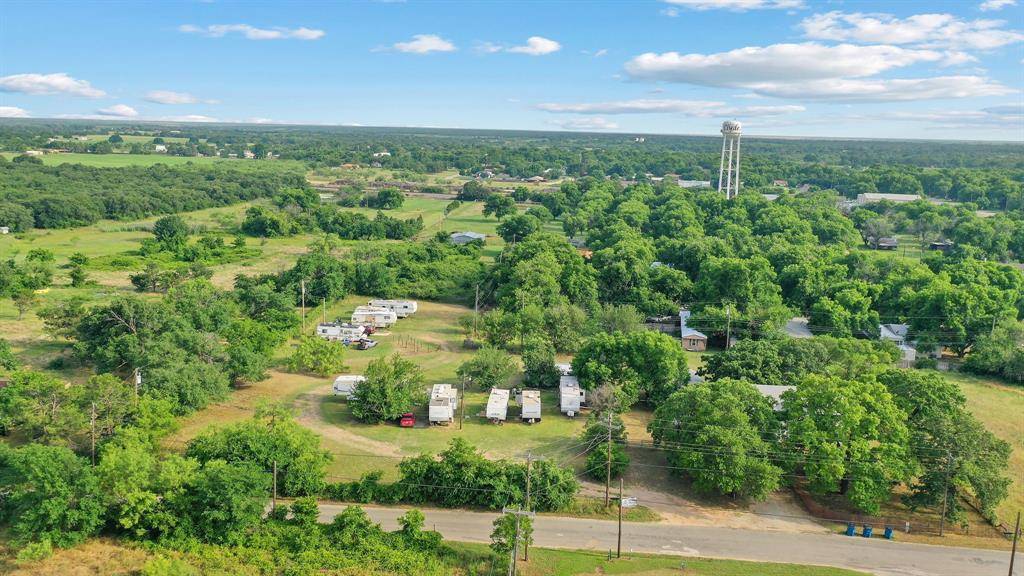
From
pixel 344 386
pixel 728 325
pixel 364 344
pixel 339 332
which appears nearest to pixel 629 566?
pixel 344 386

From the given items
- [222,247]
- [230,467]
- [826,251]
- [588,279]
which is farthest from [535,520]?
[222,247]

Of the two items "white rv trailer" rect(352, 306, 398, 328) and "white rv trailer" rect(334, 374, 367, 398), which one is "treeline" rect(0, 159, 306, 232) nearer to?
"white rv trailer" rect(352, 306, 398, 328)

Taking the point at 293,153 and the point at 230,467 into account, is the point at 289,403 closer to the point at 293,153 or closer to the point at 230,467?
the point at 230,467

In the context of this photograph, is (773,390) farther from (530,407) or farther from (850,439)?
(530,407)

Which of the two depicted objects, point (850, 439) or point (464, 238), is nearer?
point (850, 439)

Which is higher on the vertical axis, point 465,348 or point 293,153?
point 293,153

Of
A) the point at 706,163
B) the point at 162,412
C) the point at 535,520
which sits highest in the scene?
the point at 706,163
